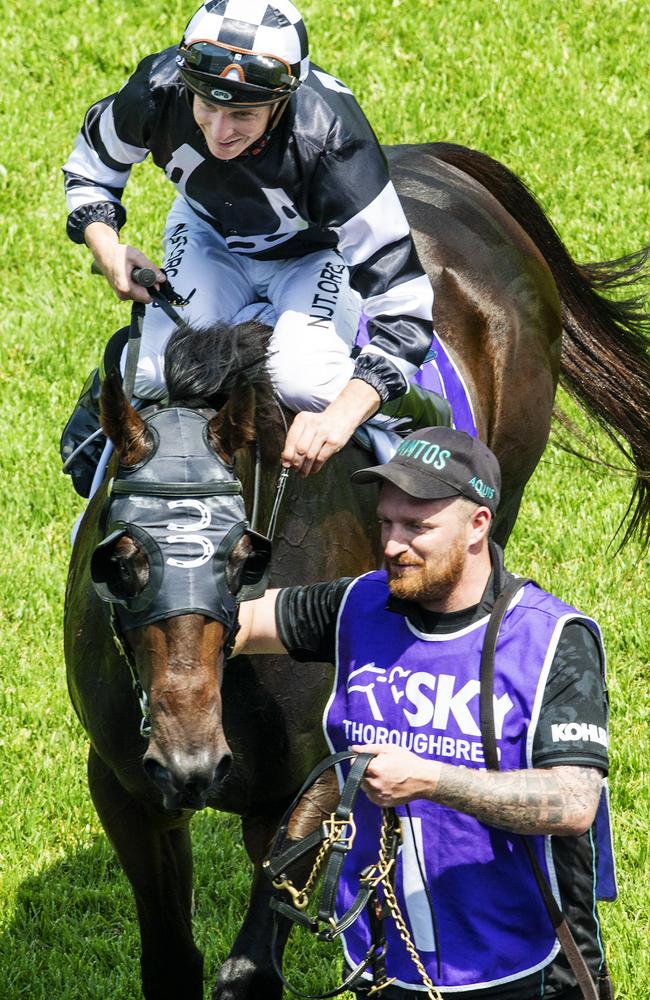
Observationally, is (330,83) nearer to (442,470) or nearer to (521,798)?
(442,470)

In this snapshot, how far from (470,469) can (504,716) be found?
0.56 metres

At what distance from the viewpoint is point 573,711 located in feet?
10.4

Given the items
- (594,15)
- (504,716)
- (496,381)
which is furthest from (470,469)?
(594,15)

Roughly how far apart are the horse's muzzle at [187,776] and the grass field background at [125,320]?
1.94 meters

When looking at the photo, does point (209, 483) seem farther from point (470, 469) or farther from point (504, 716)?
point (504, 716)

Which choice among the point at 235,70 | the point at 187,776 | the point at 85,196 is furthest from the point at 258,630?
the point at 85,196

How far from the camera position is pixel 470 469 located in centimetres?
338

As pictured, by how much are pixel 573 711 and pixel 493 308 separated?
318 cm

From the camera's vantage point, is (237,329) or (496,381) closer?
(237,329)

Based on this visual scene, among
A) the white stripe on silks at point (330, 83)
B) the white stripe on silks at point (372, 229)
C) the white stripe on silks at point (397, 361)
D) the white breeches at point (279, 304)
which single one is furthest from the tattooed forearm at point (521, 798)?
the white stripe on silks at point (330, 83)

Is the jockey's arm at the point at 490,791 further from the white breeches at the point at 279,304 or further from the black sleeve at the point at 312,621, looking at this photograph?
the white breeches at the point at 279,304

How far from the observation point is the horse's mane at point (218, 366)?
3744mm

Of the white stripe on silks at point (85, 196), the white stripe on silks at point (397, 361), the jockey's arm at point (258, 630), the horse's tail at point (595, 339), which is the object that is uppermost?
the white stripe on silks at point (397, 361)

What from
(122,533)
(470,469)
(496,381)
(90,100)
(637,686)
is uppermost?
(470,469)
